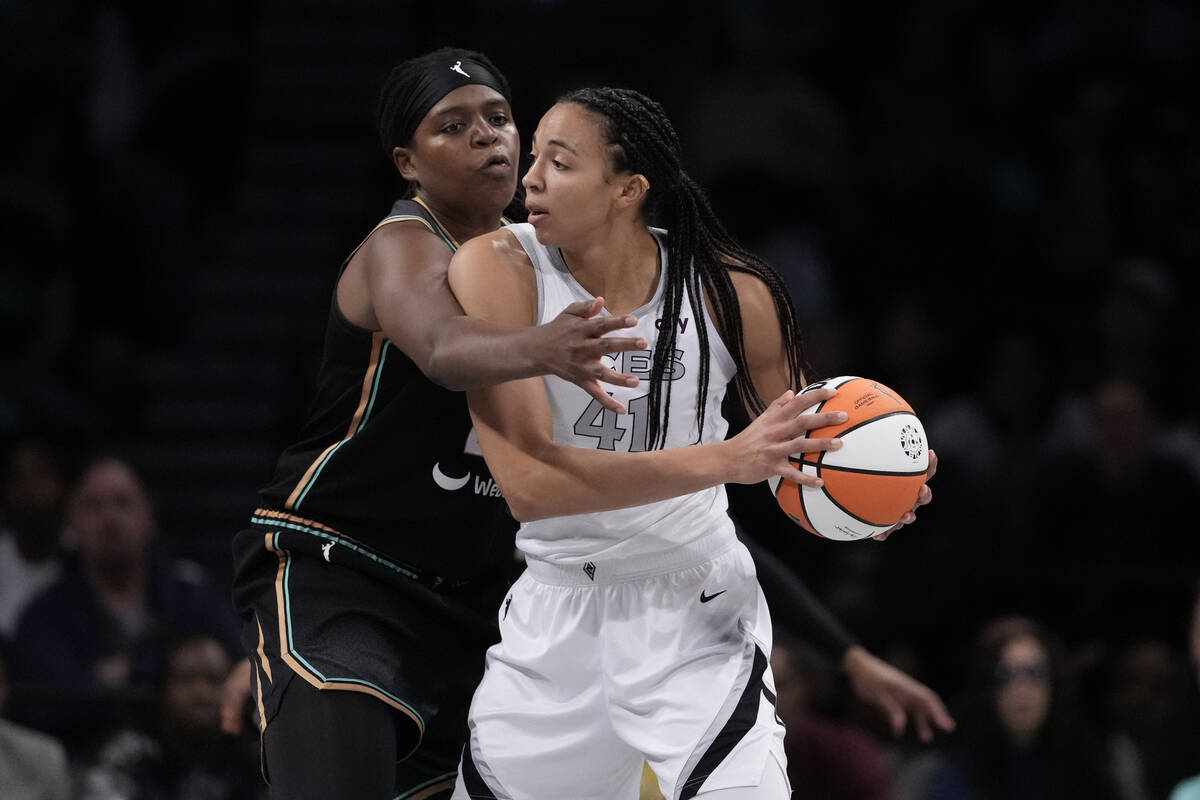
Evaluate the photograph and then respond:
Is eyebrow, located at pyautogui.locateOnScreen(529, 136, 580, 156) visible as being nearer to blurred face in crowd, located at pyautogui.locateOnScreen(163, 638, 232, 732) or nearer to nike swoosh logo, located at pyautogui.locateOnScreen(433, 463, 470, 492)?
nike swoosh logo, located at pyautogui.locateOnScreen(433, 463, 470, 492)

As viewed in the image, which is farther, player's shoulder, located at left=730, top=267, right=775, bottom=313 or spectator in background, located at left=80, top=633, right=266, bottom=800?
spectator in background, located at left=80, top=633, right=266, bottom=800

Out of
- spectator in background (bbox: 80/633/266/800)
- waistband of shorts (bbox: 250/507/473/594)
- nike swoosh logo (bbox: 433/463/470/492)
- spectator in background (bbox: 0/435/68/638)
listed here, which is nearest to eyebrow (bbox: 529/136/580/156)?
nike swoosh logo (bbox: 433/463/470/492)

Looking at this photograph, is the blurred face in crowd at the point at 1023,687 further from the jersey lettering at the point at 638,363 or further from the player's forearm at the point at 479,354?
the player's forearm at the point at 479,354

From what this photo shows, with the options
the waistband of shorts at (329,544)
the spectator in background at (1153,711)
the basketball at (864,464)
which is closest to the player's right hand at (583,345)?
the basketball at (864,464)

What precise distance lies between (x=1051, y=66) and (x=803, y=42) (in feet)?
4.39

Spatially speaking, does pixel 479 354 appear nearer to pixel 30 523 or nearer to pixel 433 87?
pixel 433 87

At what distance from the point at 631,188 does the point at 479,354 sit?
567 millimetres

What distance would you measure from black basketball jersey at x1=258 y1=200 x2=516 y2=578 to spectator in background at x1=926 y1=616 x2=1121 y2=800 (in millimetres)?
2883

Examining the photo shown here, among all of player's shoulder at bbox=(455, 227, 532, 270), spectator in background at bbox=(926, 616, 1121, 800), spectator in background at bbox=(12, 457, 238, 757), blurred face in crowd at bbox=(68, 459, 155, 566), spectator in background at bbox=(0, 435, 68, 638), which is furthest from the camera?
spectator in background at bbox=(0, 435, 68, 638)

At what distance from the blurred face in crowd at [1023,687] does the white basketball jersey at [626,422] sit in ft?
9.22

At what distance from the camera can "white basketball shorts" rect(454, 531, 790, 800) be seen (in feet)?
11.4

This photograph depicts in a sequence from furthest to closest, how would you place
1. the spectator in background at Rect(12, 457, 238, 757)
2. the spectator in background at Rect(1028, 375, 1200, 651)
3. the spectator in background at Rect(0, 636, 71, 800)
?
the spectator in background at Rect(1028, 375, 1200, 651) < the spectator in background at Rect(12, 457, 238, 757) < the spectator in background at Rect(0, 636, 71, 800)

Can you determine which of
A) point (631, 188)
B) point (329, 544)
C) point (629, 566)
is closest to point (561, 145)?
point (631, 188)

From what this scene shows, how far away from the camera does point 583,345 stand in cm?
A: 314
